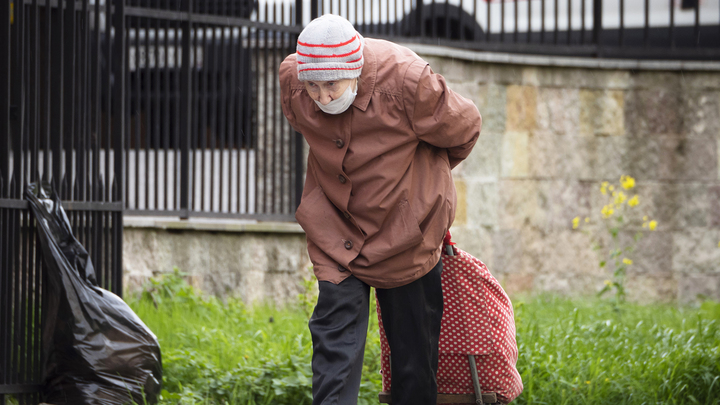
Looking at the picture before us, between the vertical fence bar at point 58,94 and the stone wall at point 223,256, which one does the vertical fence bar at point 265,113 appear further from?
the vertical fence bar at point 58,94

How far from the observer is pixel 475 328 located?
110 inches

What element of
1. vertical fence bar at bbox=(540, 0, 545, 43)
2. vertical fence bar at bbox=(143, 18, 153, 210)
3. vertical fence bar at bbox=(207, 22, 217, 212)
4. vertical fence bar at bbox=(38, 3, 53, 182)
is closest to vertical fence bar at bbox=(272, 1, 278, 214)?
vertical fence bar at bbox=(207, 22, 217, 212)

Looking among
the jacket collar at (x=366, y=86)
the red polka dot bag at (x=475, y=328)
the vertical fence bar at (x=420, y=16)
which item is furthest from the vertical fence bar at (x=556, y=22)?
the jacket collar at (x=366, y=86)

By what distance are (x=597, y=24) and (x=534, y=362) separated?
439 centimetres

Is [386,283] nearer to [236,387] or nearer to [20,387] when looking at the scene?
[236,387]

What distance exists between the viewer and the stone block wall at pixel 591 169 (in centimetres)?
665

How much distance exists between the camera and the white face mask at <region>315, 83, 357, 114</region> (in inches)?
95.4

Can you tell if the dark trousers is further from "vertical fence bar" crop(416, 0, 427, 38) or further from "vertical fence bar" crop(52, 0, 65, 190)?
"vertical fence bar" crop(416, 0, 427, 38)

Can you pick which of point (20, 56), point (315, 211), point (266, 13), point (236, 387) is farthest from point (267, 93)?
point (315, 211)

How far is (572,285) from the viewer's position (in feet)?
22.1

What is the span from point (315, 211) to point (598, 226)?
4.79m

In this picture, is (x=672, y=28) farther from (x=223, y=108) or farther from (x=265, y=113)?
(x=223, y=108)

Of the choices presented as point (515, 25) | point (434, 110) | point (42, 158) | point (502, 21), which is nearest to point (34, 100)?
point (42, 158)

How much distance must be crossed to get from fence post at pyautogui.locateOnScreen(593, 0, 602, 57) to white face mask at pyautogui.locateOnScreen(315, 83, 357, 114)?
5.12 m
